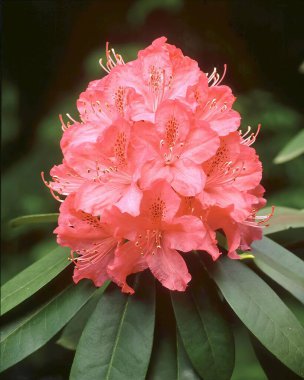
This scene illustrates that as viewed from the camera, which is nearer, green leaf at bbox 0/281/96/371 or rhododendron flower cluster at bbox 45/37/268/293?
rhododendron flower cluster at bbox 45/37/268/293

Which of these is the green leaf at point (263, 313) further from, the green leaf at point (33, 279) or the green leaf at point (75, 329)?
the green leaf at point (75, 329)

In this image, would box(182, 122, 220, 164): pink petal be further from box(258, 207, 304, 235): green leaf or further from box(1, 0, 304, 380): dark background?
box(1, 0, 304, 380): dark background

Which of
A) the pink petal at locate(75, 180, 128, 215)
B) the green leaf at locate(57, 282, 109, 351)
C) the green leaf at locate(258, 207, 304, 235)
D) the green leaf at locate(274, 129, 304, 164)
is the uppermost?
the green leaf at locate(274, 129, 304, 164)

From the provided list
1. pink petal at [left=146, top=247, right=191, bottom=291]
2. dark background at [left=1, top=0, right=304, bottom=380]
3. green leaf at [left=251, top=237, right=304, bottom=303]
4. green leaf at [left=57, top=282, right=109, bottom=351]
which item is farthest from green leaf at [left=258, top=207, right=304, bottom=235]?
dark background at [left=1, top=0, right=304, bottom=380]

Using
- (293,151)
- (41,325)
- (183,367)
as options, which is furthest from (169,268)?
(293,151)

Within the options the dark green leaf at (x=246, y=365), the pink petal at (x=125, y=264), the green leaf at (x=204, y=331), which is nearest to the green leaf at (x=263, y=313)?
the green leaf at (x=204, y=331)

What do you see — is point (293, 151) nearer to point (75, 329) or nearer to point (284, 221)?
point (284, 221)

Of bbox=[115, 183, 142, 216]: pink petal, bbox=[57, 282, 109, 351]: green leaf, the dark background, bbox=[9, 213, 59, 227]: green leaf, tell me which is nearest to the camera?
bbox=[115, 183, 142, 216]: pink petal

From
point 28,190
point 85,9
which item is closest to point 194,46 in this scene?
point 85,9
